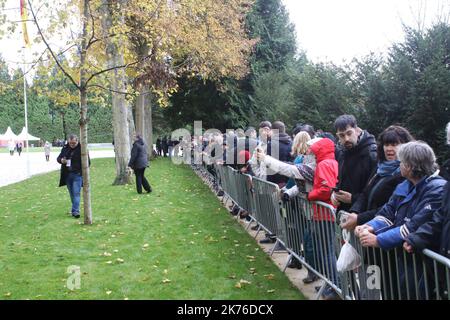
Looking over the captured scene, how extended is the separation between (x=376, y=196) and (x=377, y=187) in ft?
0.28

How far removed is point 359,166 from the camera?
495 centimetres

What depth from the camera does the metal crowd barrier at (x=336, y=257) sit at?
3.43 meters

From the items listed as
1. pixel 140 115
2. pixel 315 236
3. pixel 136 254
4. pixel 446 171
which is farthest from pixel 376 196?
pixel 140 115

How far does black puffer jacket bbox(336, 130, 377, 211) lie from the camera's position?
4.92 meters

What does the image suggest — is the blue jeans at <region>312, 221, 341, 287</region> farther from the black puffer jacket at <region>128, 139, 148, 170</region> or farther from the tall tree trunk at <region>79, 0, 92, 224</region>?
the black puffer jacket at <region>128, 139, 148, 170</region>

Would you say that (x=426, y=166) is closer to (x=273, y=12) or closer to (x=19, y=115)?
(x=273, y=12)

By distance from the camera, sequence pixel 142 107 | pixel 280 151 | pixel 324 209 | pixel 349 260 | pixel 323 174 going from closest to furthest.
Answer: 1. pixel 349 260
2. pixel 324 209
3. pixel 323 174
4. pixel 280 151
5. pixel 142 107

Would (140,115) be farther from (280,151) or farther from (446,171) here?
(446,171)

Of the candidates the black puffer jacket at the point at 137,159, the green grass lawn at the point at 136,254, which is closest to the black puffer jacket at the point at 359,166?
the green grass lawn at the point at 136,254

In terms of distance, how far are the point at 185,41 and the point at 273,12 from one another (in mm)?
10573

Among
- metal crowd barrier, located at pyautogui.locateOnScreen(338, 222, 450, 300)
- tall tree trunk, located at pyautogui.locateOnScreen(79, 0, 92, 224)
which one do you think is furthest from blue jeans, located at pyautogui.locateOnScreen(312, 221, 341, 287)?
tall tree trunk, located at pyautogui.locateOnScreen(79, 0, 92, 224)

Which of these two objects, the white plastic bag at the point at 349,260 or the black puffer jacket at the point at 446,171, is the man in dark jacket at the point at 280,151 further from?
the black puffer jacket at the point at 446,171

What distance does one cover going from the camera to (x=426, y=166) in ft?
12.2
